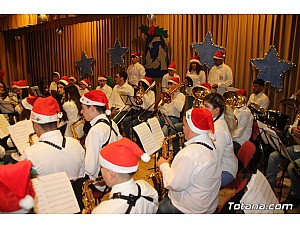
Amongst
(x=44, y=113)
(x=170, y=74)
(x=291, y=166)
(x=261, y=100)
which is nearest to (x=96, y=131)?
(x=44, y=113)

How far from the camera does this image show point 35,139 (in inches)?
146

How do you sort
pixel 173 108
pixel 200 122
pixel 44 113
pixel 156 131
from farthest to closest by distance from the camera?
1. pixel 173 108
2. pixel 156 131
3. pixel 44 113
4. pixel 200 122

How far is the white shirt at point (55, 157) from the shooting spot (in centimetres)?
271

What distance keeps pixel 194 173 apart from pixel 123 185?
2.25ft

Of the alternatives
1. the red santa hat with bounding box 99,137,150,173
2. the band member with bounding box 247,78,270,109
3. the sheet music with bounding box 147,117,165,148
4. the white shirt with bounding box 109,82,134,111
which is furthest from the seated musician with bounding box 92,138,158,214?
the white shirt with bounding box 109,82,134,111

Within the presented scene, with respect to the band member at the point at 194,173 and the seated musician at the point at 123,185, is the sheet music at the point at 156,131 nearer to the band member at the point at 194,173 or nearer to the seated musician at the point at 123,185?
→ the band member at the point at 194,173

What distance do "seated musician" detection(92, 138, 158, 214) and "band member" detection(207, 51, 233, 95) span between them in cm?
517

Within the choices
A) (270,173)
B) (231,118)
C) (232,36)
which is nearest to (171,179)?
(231,118)

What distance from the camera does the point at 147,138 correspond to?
12.7ft

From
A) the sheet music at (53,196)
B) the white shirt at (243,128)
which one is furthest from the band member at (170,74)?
the sheet music at (53,196)

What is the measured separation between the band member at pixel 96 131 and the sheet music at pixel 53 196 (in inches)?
29.1

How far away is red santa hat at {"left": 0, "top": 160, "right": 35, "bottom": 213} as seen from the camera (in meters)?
1.70

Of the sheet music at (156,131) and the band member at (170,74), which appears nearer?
the sheet music at (156,131)

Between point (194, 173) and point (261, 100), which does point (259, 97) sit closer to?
point (261, 100)
